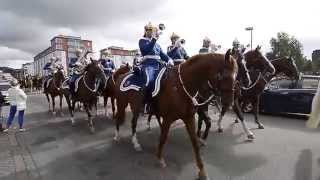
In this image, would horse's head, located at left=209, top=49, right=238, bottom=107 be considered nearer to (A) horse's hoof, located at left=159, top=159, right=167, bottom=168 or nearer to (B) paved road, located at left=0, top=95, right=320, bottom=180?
(B) paved road, located at left=0, top=95, right=320, bottom=180

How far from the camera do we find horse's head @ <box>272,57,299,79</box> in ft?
33.6

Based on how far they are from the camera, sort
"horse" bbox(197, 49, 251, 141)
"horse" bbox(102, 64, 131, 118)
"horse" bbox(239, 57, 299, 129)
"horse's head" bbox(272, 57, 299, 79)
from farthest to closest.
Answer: "horse" bbox(102, 64, 131, 118)
"horse's head" bbox(272, 57, 299, 79)
"horse" bbox(239, 57, 299, 129)
"horse" bbox(197, 49, 251, 141)

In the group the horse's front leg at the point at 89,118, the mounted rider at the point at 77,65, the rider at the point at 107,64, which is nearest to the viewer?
the horse's front leg at the point at 89,118

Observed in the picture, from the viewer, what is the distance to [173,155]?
675 cm

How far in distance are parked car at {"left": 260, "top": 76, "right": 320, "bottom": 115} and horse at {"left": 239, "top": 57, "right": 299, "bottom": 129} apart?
0.80m

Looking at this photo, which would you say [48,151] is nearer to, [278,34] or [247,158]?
Result: [247,158]

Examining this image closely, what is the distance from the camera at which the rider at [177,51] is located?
878cm

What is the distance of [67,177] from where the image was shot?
227 inches

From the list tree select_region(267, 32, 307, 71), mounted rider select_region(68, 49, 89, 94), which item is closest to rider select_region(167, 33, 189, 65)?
mounted rider select_region(68, 49, 89, 94)

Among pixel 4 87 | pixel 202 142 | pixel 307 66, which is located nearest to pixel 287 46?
pixel 307 66

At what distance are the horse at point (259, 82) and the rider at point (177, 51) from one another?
81.6 inches

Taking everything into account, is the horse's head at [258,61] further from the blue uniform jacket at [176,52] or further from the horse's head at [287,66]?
the blue uniform jacket at [176,52]

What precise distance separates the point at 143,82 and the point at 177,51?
2.37 m

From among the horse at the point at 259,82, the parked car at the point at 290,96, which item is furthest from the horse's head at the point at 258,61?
the parked car at the point at 290,96
